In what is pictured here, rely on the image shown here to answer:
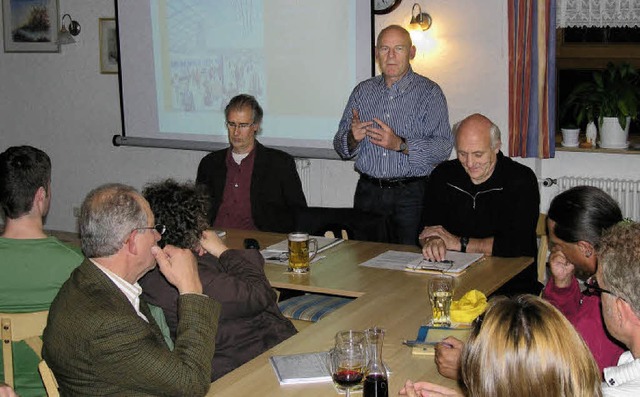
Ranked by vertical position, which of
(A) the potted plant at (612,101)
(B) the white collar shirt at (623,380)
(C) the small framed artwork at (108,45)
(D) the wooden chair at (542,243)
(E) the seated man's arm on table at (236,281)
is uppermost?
(C) the small framed artwork at (108,45)

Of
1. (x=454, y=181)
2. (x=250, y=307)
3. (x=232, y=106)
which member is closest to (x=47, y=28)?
(x=232, y=106)

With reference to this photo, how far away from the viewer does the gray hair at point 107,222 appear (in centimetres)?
258

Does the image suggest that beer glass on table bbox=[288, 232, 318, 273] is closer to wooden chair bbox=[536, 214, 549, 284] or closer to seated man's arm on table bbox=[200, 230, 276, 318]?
seated man's arm on table bbox=[200, 230, 276, 318]

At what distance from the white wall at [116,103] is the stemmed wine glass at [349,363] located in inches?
146

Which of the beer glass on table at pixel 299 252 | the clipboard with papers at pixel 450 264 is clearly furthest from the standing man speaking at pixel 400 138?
the beer glass on table at pixel 299 252

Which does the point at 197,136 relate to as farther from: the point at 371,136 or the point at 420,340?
the point at 420,340

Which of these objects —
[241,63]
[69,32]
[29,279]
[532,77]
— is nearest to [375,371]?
[29,279]

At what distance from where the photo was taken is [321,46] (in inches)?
247

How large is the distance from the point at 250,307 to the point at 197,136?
4145mm

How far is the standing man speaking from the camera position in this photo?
5.14m

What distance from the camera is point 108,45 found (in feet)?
24.4

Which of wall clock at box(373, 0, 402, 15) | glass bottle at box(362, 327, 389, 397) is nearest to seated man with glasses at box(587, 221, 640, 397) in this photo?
glass bottle at box(362, 327, 389, 397)

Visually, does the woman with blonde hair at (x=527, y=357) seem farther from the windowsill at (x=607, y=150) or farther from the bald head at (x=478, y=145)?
the windowsill at (x=607, y=150)

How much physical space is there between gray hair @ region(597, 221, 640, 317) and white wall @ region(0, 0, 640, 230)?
3682mm
